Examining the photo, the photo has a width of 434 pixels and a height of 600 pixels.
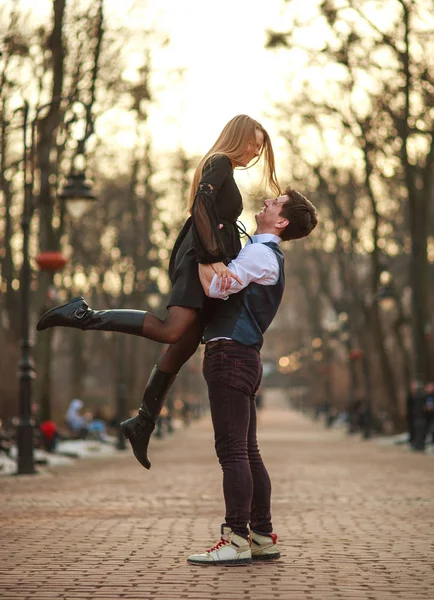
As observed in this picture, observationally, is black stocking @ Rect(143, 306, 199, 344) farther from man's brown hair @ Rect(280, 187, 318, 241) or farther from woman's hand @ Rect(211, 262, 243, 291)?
man's brown hair @ Rect(280, 187, 318, 241)

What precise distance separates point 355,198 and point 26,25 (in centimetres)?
1854

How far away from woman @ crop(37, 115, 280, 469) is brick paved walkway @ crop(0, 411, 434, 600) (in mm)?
892

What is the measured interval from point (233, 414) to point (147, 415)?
0.49 m

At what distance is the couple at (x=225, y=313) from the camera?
695 cm

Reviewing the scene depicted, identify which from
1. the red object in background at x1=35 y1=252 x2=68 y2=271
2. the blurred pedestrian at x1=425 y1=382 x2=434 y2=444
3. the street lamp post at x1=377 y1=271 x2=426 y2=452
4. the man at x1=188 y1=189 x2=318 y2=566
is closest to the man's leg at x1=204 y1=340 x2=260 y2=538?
the man at x1=188 y1=189 x2=318 y2=566

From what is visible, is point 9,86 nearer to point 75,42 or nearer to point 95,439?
point 75,42

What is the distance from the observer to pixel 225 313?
7.18 metres

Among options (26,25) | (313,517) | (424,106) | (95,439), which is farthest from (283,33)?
(313,517)

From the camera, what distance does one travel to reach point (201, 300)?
276 inches

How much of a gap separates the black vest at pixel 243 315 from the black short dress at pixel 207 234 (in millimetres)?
156

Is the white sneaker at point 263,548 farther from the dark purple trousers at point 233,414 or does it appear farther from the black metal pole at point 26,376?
the black metal pole at point 26,376

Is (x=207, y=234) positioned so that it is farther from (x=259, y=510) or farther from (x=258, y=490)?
(x=259, y=510)

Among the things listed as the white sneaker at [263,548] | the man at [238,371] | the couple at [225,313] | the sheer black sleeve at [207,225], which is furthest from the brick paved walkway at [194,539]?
the sheer black sleeve at [207,225]

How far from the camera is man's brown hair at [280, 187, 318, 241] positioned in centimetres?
739
